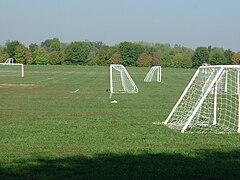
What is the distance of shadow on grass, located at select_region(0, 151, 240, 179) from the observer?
912 cm

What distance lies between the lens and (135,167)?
9.95 meters

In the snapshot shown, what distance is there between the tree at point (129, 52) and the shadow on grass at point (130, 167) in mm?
133923

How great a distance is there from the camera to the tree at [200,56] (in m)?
134

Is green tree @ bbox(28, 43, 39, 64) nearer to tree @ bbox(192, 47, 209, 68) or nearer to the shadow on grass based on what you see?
tree @ bbox(192, 47, 209, 68)

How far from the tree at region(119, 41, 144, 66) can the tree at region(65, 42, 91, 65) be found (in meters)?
9.68

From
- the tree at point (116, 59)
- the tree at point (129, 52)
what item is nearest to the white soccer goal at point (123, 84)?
the tree at point (116, 59)

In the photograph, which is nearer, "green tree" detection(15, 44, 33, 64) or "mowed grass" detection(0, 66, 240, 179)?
"mowed grass" detection(0, 66, 240, 179)

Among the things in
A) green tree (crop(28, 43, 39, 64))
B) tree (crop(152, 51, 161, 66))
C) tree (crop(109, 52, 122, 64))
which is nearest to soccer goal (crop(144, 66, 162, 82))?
tree (crop(109, 52, 122, 64))

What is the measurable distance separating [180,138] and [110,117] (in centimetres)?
608

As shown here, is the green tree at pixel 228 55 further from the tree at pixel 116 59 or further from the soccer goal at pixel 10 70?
the soccer goal at pixel 10 70

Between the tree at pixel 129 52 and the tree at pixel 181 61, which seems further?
the tree at pixel 129 52

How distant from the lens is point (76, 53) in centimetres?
14575

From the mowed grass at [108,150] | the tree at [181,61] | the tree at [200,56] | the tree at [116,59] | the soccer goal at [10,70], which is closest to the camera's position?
the mowed grass at [108,150]

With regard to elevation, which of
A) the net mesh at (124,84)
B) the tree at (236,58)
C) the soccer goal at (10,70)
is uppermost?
the tree at (236,58)
